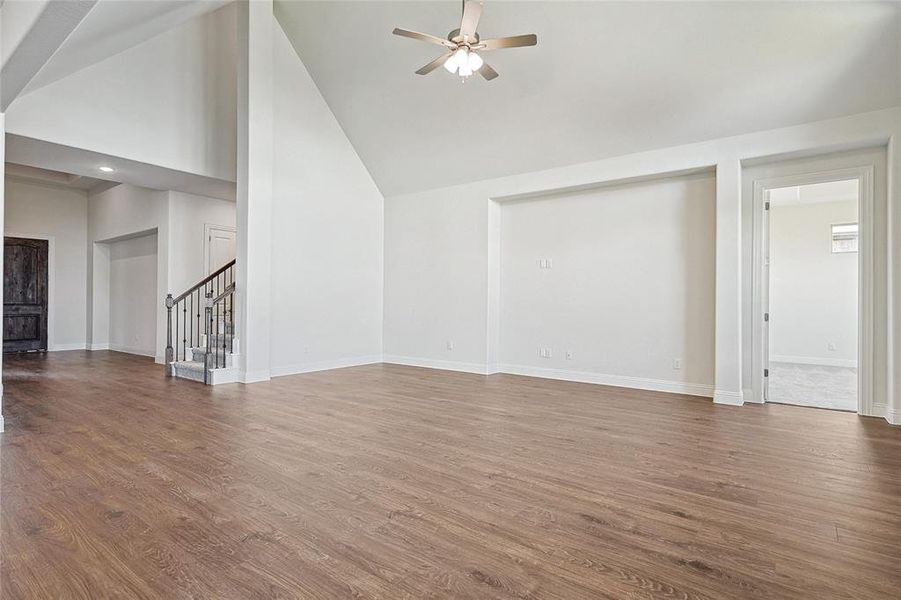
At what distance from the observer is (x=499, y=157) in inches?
270

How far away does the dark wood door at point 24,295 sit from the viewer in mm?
9445

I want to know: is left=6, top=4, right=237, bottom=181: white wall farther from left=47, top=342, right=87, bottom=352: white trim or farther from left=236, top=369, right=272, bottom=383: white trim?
left=47, top=342, right=87, bottom=352: white trim

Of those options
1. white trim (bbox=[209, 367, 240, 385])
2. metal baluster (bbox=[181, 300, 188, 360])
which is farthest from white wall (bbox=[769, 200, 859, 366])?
metal baluster (bbox=[181, 300, 188, 360])

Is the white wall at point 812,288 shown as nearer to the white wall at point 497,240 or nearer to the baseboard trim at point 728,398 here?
the white wall at point 497,240

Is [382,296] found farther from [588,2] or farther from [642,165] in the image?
[588,2]

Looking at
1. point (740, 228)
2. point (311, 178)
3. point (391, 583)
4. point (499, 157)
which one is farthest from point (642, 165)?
point (391, 583)

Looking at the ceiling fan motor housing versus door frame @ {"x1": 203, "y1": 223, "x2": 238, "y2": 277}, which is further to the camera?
door frame @ {"x1": 203, "y1": 223, "x2": 238, "y2": 277}

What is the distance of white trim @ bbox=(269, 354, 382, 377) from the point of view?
6.86 m

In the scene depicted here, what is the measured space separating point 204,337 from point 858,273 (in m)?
8.78

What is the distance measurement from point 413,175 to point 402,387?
3676 millimetres

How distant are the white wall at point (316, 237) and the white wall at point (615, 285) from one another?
8.14ft

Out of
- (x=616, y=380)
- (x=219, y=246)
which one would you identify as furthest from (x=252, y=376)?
(x=616, y=380)

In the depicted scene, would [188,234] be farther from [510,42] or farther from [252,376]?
[510,42]

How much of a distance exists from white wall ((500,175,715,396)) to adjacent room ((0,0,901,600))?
4cm
